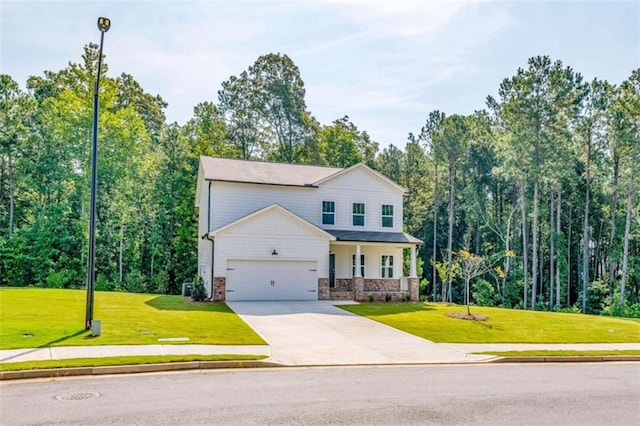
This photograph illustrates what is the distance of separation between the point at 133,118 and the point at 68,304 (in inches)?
924

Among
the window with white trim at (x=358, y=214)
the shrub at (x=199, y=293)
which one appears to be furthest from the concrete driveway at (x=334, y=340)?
the window with white trim at (x=358, y=214)

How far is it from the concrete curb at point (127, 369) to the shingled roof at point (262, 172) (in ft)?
53.4

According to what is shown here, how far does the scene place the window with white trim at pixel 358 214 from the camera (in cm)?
2906

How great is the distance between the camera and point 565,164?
36.1 m

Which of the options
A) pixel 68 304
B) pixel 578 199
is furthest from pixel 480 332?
pixel 578 199

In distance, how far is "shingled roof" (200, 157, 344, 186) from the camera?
88.6 feet

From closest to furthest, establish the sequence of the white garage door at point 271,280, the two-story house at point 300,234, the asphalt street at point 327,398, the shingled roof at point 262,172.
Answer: the asphalt street at point 327,398
the white garage door at point 271,280
the two-story house at point 300,234
the shingled roof at point 262,172

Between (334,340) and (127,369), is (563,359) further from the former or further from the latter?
(127,369)

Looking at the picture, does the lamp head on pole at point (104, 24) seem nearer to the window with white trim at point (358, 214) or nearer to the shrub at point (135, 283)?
the window with white trim at point (358, 214)

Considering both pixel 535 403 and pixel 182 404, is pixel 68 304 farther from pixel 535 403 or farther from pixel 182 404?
pixel 535 403

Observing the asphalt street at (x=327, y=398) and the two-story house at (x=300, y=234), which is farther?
the two-story house at (x=300, y=234)

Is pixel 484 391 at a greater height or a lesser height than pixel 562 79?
lesser

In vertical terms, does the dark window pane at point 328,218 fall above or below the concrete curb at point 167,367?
above

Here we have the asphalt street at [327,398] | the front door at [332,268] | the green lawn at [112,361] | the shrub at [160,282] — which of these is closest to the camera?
the asphalt street at [327,398]
